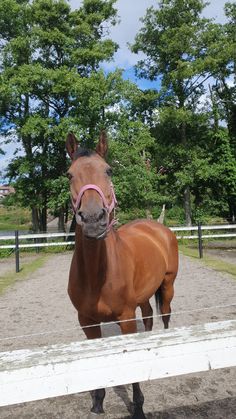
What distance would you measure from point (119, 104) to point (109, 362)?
19.6 meters

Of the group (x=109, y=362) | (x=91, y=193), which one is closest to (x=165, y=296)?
(x=91, y=193)

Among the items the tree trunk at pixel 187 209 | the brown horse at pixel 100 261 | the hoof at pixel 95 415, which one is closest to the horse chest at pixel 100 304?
the brown horse at pixel 100 261

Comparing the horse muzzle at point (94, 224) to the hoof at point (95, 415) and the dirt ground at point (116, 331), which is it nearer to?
the dirt ground at point (116, 331)

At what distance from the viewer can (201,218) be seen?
2372 centimetres

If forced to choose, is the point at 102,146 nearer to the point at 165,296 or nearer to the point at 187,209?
the point at 165,296

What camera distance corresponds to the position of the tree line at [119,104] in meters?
19.0

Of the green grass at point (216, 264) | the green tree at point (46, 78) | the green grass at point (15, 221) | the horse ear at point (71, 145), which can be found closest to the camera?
the horse ear at point (71, 145)

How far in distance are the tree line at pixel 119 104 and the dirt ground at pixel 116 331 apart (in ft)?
28.6

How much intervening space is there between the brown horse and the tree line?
14590 millimetres

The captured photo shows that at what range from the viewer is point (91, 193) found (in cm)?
230

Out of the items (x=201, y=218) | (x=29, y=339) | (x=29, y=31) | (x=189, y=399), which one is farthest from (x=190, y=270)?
(x=29, y=31)

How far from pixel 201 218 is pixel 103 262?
70.7ft

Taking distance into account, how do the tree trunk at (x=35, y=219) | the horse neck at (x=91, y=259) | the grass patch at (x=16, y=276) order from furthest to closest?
the tree trunk at (x=35, y=219)
the grass patch at (x=16, y=276)
the horse neck at (x=91, y=259)

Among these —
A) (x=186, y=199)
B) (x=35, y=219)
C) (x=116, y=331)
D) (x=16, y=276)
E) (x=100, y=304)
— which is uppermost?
(x=186, y=199)
